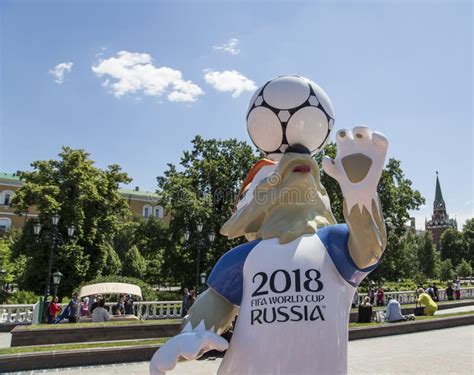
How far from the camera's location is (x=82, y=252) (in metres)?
22.7

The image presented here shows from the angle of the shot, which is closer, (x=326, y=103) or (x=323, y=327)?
(x=323, y=327)

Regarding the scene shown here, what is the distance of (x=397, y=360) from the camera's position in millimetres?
9328

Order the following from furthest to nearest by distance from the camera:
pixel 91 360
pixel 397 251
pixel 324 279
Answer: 1. pixel 397 251
2. pixel 91 360
3. pixel 324 279

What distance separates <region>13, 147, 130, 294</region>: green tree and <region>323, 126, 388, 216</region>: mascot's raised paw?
2113cm

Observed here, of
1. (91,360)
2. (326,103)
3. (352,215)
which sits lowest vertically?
Answer: (91,360)

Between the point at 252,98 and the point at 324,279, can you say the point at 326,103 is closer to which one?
the point at 252,98

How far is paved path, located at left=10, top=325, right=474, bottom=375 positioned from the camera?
8.35 m

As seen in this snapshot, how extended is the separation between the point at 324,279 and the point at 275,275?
356 mm

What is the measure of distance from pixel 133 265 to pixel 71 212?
23308 mm

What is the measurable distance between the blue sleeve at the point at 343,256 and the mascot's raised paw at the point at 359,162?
464 mm

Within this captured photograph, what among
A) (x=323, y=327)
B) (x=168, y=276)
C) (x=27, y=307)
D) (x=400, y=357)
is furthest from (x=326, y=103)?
(x=168, y=276)

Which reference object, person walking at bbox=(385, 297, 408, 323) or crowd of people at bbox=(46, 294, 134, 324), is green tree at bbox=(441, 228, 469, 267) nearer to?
person walking at bbox=(385, 297, 408, 323)

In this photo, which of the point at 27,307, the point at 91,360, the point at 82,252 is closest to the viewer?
the point at 91,360

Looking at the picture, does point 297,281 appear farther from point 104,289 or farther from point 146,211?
point 146,211
